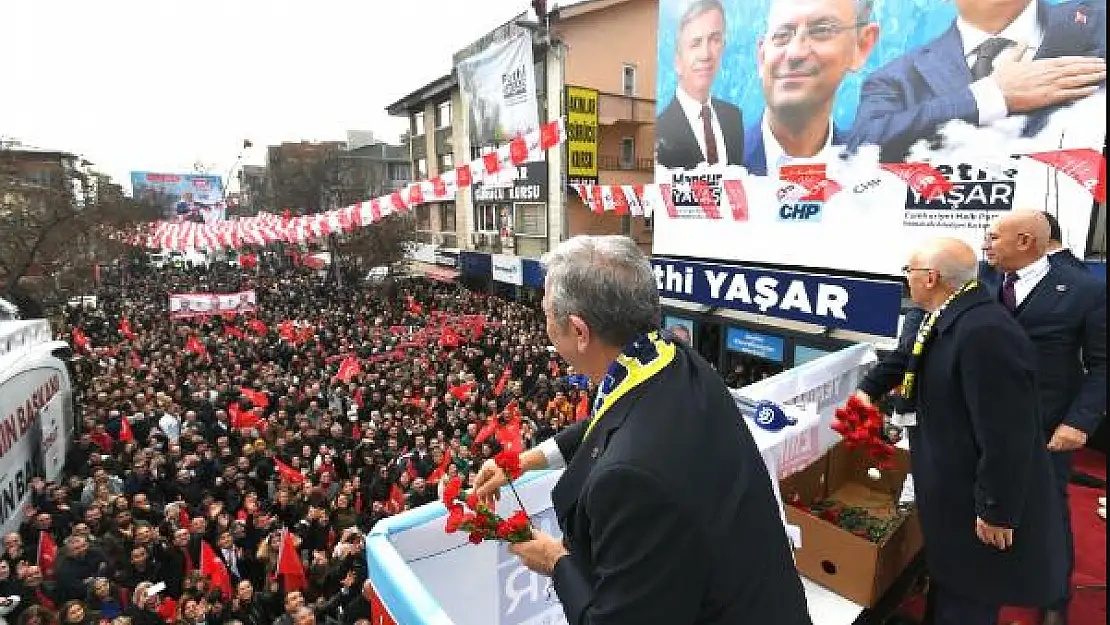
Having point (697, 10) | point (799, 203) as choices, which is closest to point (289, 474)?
point (799, 203)

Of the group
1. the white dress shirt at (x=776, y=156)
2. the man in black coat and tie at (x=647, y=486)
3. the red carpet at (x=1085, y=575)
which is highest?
the white dress shirt at (x=776, y=156)

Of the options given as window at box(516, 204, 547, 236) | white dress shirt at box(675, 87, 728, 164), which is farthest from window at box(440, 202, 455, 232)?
white dress shirt at box(675, 87, 728, 164)

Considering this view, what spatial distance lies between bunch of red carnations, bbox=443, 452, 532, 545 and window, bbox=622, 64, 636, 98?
23.9 m

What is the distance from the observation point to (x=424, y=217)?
36.4 meters

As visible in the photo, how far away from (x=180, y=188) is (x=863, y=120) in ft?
248

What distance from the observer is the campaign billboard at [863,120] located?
30.3 ft

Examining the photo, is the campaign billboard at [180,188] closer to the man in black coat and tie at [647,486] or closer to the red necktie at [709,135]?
the red necktie at [709,135]

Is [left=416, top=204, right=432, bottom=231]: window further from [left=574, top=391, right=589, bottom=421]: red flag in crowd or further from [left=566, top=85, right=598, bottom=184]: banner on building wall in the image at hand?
[left=574, top=391, right=589, bottom=421]: red flag in crowd

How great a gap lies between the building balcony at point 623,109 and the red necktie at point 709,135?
740 cm

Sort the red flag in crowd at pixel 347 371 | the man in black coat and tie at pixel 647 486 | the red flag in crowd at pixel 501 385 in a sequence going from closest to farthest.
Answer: the man in black coat and tie at pixel 647 486, the red flag in crowd at pixel 501 385, the red flag in crowd at pixel 347 371

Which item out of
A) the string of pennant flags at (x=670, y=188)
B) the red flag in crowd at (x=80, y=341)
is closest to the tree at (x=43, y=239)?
the red flag in crowd at (x=80, y=341)

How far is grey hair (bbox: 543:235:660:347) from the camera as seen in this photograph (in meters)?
1.49

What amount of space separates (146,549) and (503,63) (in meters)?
18.1

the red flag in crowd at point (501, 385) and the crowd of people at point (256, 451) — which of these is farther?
the red flag in crowd at point (501, 385)
